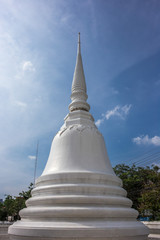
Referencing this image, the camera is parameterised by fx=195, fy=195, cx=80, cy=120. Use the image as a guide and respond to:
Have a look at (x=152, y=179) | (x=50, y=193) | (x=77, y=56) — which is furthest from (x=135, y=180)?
(x=50, y=193)

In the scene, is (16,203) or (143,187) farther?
(16,203)

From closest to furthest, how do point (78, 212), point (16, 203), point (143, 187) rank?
point (78, 212), point (143, 187), point (16, 203)

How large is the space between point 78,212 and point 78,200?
42cm

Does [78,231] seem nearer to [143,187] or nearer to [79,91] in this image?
[79,91]

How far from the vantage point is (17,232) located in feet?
19.7

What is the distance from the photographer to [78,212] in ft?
19.5

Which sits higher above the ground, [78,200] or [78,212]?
[78,200]

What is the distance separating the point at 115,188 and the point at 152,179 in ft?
55.7

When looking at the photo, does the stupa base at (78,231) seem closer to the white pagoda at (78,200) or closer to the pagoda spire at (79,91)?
the white pagoda at (78,200)

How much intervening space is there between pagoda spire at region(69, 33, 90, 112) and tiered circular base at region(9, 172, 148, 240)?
14.3ft

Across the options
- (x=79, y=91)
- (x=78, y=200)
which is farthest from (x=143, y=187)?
(x=78, y=200)

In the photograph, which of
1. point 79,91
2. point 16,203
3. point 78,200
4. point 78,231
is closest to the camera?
point 78,231

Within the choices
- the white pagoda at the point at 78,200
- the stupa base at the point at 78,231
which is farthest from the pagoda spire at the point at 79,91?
the stupa base at the point at 78,231

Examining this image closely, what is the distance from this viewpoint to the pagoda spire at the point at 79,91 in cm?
1051
